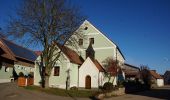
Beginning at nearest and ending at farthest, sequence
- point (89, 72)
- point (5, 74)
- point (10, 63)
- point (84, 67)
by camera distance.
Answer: point (5, 74), point (89, 72), point (84, 67), point (10, 63)

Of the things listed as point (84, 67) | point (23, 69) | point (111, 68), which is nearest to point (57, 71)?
point (84, 67)

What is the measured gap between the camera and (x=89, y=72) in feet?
136

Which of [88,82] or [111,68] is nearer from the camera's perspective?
[111,68]

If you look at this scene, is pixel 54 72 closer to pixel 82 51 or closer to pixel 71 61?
pixel 71 61

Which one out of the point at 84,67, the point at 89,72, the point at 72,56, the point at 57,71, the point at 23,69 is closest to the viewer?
the point at 57,71

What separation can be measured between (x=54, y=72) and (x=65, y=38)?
9.86 meters

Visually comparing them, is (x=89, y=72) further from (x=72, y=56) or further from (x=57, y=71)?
(x=57, y=71)

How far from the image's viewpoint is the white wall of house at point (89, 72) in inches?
1604

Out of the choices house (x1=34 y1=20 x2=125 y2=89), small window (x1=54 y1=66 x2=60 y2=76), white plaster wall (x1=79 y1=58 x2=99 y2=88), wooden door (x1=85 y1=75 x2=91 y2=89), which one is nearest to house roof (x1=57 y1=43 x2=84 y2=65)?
house (x1=34 y1=20 x2=125 y2=89)

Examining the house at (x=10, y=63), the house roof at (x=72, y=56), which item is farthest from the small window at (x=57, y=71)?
the house at (x=10, y=63)

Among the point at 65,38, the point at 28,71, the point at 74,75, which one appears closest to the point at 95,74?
the point at 74,75

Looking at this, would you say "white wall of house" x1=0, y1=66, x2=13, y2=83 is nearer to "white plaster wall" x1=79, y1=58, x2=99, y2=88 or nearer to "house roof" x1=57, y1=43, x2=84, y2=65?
"house roof" x1=57, y1=43, x2=84, y2=65

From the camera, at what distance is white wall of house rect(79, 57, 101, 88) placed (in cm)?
4075

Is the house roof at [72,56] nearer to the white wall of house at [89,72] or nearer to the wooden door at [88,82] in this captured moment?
the white wall of house at [89,72]
